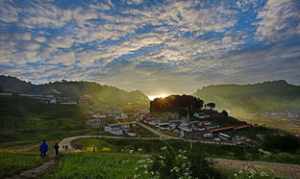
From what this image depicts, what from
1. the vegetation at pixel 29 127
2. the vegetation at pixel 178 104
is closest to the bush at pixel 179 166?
the vegetation at pixel 29 127

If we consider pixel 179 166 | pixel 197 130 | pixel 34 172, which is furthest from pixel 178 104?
pixel 179 166

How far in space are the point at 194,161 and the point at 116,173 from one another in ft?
16.3

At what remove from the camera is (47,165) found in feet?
65.0

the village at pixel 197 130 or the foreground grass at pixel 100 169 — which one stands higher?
the foreground grass at pixel 100 169

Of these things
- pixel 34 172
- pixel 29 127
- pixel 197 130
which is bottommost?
pixel 197 130

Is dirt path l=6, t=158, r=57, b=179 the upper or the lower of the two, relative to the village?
upper

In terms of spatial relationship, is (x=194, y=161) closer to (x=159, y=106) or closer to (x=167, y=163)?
(x=167, y=163)

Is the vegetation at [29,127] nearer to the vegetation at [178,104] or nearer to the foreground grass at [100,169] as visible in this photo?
the vegetation at [178,104]

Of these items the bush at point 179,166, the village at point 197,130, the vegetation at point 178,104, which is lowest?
the village at point 197,130

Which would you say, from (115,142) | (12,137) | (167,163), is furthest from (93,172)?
(12,137)

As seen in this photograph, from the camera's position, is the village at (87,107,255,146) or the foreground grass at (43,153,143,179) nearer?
the foreground grass at (43,153,143,179)

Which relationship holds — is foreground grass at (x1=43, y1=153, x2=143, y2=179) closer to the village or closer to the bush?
the bush

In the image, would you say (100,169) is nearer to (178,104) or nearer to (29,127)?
(29,127)

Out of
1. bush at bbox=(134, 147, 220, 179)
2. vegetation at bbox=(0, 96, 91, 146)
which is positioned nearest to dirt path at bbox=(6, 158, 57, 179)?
bush at bbox=(134, 147, 220, 179)
